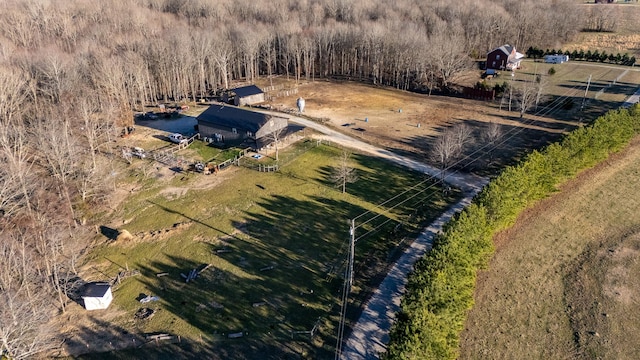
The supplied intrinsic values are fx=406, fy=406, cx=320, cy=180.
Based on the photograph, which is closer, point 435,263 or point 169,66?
point 435,263

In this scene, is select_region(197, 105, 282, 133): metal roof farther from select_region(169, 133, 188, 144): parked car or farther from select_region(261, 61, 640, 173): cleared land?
select_region(261, 61, 640, 173): cleared land

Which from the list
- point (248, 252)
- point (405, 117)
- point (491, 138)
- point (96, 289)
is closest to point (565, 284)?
point (491, 138)

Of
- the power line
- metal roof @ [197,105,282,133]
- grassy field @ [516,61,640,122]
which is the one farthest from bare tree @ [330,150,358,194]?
grassy field @ [516,61,640,122]

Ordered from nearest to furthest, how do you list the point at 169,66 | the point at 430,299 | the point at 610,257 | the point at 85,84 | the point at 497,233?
the point at 430,299 → the point at 610,257 → the point at 497,233 → the point at 85,84 → the point at 169,66

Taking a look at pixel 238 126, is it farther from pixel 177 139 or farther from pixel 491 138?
pixel 491 138

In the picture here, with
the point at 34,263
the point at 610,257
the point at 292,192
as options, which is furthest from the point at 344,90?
the point at 34,263

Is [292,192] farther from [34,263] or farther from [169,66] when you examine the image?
[169,66]

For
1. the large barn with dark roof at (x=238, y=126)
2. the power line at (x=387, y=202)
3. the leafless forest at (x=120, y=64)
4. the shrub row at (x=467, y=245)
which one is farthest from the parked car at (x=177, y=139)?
the shrub row at (x=467, y=245)
